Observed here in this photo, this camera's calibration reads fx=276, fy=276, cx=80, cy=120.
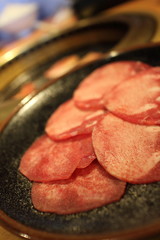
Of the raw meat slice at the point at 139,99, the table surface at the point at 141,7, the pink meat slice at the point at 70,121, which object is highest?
the pink meat slice at the point at 70,121

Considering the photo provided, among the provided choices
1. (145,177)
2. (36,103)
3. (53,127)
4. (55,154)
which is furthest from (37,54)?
(145,177)

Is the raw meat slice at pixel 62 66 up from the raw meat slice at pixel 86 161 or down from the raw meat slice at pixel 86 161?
down

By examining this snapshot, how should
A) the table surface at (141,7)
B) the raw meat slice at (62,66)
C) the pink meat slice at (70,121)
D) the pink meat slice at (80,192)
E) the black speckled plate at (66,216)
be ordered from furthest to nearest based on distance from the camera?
the table surface at (141,7) < the raw meat slice at (62,66) < the pink meat slice at (70,121) < the pink meat slice at (80,192) < the black speckled plate at (66,216)

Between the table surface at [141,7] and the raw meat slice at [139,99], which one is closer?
the raw meat slice at [139,99]

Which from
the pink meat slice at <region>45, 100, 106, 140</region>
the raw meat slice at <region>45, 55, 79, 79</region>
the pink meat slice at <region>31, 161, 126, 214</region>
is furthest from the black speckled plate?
the raw meat slice at <region>45, 55, 79, 79</region>

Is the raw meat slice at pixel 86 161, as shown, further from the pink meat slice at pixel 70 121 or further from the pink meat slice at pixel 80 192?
the pink meat slice at pixel 70 121

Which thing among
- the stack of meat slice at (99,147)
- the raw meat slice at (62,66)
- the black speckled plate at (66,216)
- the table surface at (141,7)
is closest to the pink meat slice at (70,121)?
the stack of meat slice at (99,147)

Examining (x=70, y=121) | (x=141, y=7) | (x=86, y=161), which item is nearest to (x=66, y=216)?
(x=86, y=161)

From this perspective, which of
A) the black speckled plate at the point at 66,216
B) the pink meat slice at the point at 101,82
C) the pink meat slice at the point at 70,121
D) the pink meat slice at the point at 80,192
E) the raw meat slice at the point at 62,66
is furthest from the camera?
the raw meat slice at the point at 62,66
